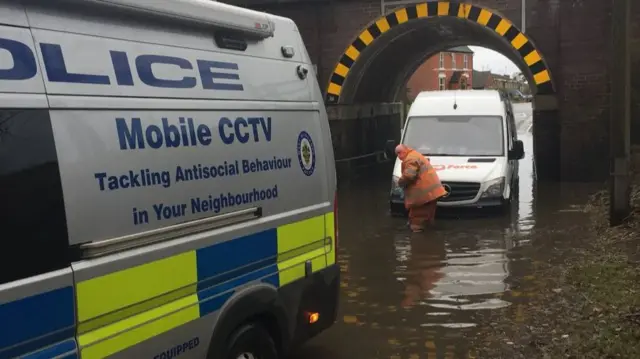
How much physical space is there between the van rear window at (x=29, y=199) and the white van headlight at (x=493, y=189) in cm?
1026

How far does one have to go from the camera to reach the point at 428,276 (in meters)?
8.72

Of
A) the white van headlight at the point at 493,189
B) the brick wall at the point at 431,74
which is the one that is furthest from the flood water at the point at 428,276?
the brick wall at the point at 431,74

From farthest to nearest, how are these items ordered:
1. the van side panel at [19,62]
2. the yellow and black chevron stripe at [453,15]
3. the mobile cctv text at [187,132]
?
the yellow and black chevron stripe at [453,15] → the mobile cctv text at [187,132] → the van side panel at [19,62]

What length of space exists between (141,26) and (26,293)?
4.83 ft

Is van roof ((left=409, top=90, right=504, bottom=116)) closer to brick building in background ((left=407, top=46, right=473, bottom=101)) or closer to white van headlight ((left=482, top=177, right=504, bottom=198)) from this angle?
white van headlight ((left=482, top=177, right=504, bottom=198))

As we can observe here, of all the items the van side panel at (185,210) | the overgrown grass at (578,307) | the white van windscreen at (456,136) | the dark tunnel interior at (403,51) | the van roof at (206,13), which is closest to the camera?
the van side panel at (185,210)

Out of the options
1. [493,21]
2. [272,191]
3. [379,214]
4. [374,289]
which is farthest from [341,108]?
[272,191]

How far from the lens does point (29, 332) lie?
289 centimetres

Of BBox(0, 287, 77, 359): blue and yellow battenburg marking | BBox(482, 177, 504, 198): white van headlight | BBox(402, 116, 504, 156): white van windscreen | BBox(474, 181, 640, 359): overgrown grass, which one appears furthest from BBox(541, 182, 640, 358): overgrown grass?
BBox(0, 287, 77, 359): blue and yellow battenburg marking

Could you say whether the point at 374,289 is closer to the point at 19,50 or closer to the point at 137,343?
the point at 137,343

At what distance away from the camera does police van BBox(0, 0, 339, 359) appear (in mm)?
2963

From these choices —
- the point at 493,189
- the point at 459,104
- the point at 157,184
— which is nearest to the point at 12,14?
the point at 157,184

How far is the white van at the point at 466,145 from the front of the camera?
41.5 ft

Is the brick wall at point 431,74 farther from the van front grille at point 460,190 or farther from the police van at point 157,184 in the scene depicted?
the police van at point 157,184
